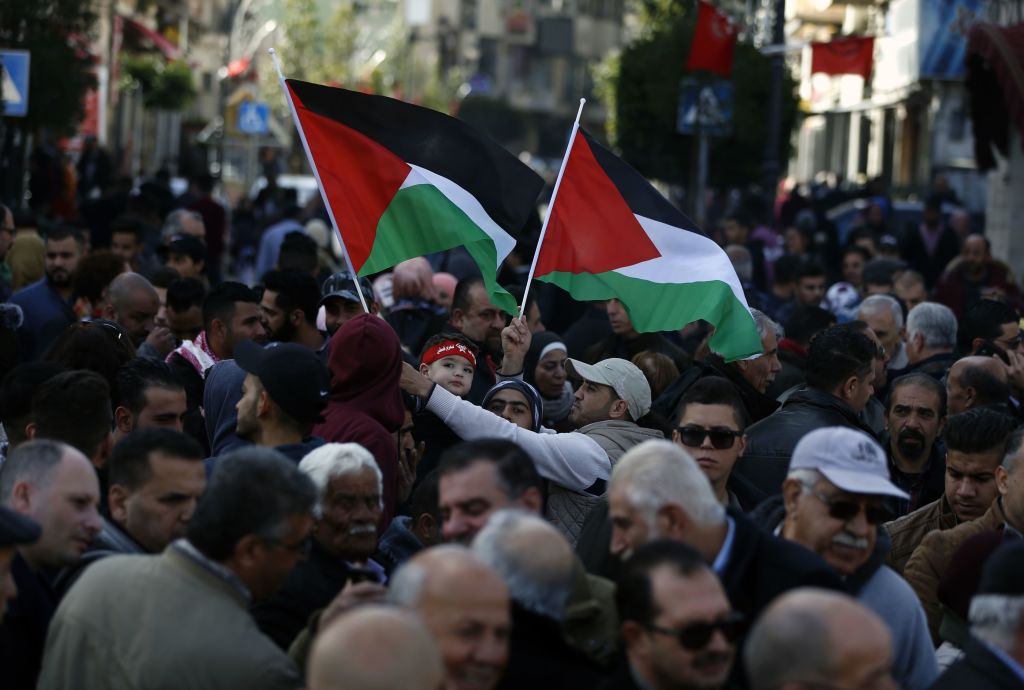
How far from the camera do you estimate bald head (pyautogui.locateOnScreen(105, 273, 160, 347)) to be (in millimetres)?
9562

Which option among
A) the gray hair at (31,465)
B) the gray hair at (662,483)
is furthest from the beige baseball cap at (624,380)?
the gray hair at (31,465)

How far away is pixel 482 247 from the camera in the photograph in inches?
330

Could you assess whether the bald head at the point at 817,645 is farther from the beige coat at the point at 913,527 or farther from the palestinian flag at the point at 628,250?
the palestinian flag at the point at 628,250

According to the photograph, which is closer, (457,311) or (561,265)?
(561,265)

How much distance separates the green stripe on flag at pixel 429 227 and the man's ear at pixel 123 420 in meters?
1.81

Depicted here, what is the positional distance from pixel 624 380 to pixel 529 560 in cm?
313

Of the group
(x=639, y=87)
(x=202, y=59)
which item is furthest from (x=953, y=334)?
(x=202, y=59)

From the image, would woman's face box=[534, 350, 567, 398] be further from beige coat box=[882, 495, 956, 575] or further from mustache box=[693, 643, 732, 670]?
mustache box=[693, 643, 732, 670]

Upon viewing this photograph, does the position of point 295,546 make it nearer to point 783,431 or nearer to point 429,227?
point 783,431

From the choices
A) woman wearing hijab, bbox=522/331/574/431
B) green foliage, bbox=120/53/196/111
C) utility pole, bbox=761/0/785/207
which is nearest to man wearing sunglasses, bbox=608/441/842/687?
woman wearing hijab, bbox=522/331/574/431

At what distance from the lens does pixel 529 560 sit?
14.4ft

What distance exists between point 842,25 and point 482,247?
42.1 m

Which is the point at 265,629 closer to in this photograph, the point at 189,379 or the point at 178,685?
the point at 178,685

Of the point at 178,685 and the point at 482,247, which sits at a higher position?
the point at 482,247
